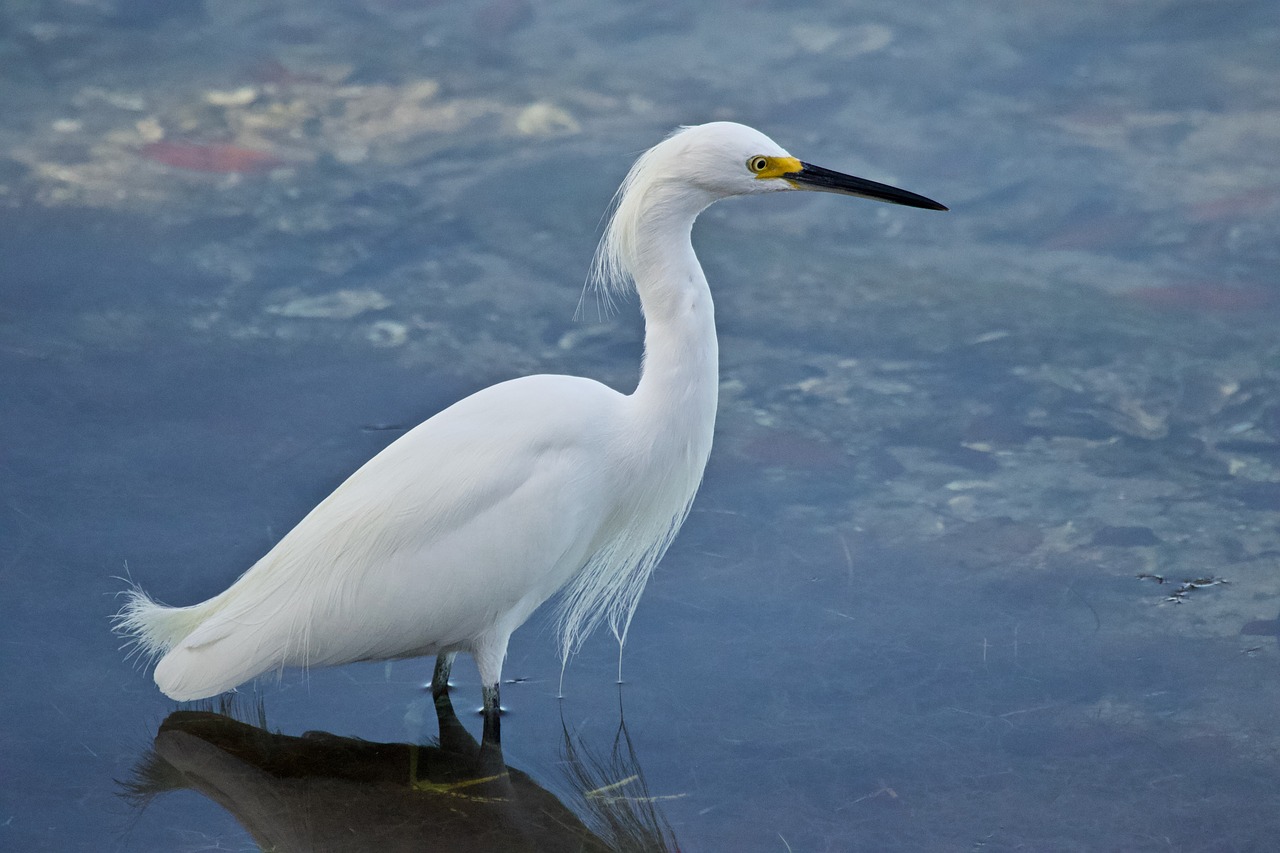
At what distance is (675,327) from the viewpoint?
323cm

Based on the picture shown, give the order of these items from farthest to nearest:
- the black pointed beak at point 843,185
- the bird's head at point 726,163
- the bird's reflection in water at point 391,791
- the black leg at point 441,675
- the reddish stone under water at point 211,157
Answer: the reddish stone under water at point 211,157, the black leg at point 441,675, the black pointed beak at point 843,185, the bird's head at point 726,163, the bird's reflection in water at point 391,791

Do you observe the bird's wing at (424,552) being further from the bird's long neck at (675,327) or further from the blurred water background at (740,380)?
the blurred water background at (740,380)

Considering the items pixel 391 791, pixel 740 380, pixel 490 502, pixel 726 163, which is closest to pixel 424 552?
pixel 490 502

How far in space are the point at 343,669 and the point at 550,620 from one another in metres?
0.55

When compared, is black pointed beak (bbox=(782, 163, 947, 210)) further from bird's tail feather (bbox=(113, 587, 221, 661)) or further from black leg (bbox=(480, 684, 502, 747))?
bird's tail feather (bbox=(113, 587, 221, 661))

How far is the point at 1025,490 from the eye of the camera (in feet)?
13.9

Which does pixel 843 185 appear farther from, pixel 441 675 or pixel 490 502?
pixel 441 675

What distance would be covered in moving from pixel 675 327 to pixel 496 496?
0.54 meters

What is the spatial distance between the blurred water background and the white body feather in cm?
28

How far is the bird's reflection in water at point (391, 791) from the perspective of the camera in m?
3.03

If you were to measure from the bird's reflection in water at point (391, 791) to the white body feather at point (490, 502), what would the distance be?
182 millimetres

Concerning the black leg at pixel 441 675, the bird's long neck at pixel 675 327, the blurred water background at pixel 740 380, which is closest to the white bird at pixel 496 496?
the bird's long neck at pixel 675 327

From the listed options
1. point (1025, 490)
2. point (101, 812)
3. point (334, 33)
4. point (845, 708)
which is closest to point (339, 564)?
point (101, 812)

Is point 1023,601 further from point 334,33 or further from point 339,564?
point 334,33
